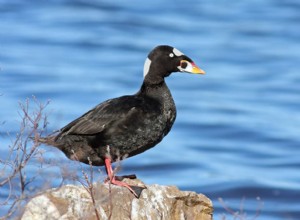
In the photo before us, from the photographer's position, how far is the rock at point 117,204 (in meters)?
8.62

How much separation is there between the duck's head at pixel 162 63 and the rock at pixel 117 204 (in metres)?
1.16

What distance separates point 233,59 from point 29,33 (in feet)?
17.0

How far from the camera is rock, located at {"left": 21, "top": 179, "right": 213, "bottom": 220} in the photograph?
28.3ft

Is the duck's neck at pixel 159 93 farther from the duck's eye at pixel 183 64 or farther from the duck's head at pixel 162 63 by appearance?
the duck's eye at pixel 183 64

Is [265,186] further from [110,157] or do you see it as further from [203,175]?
[110,157]

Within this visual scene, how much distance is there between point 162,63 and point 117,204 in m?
1.85

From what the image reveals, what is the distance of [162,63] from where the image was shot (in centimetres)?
1055

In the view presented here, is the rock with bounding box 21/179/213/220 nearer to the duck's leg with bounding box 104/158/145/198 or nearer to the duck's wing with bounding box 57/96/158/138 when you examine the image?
the duck's leg with bounding box 104/158/145/198

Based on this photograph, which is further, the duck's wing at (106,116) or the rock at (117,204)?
the duck's wing at (106,116)

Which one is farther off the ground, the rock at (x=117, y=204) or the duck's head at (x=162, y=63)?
the duck's head at (x=162, y=63)

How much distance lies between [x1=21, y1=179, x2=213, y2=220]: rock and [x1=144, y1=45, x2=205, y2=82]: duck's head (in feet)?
3.80

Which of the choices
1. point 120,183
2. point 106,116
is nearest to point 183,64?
point 106,116

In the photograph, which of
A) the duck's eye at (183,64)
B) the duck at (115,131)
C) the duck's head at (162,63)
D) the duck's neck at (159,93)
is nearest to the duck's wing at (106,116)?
the duck at (115,131)

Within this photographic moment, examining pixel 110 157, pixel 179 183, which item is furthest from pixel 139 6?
pixel 110 157
